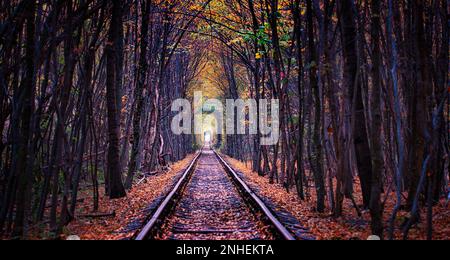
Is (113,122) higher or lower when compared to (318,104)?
lower

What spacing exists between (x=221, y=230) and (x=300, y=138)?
135 inches

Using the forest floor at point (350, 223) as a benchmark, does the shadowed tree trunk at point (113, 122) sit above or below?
above

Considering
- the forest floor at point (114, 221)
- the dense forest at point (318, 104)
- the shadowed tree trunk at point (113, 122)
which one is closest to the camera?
the dense forest at point (318, 104)

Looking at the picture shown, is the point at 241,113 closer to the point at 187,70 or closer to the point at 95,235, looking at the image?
the point at 187,70

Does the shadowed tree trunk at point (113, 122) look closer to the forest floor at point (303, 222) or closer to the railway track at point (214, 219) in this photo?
the forest floor at point (303, 222)

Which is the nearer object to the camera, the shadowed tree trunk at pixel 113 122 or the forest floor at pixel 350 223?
the forest floor at pixel 350 223

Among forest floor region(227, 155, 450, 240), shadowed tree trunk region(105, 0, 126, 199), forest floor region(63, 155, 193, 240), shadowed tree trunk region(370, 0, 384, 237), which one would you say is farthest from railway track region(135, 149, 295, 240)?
shadowed tree trunk region(105, 0, 126, 199)

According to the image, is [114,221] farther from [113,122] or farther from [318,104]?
[318,104]

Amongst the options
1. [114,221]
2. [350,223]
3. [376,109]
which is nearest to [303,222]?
[350,223]

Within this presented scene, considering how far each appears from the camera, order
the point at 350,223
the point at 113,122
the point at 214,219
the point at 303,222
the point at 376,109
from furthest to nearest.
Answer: the point at 113,122 → the point at 214,219 → the point at 303,222 → the point at 350,223 → the point at 376,109

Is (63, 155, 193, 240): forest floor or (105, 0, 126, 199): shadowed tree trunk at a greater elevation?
(105, 0, 126, 199): shadowed tree trunk

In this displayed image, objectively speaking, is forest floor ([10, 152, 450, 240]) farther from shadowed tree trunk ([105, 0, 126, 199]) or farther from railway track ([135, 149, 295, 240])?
shadowed tree trunk ([105, 0, 126, 199])

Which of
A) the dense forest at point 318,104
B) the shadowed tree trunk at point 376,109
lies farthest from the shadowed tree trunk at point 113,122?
the shadowed tree trunk at point 376,109
